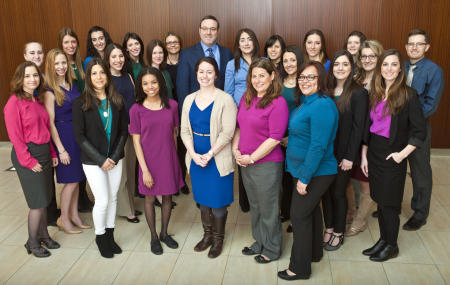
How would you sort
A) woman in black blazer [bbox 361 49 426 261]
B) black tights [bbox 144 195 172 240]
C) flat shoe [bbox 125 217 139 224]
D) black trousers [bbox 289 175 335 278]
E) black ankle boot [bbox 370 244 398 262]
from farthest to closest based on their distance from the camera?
flat shoe [bbox 125 217 139 224] → black tights [bbox 144 195 172 240] → black ankle boot [bbox 370 244 398 262] → woman in black blazer [bbox 361 49 426 261] → black trousers [bbox 289 175 335 278]

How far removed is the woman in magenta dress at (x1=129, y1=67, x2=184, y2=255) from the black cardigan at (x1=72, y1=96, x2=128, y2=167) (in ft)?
0.50

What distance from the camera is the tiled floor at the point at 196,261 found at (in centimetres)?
296

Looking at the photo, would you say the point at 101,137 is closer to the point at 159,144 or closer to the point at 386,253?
the point at 159,144

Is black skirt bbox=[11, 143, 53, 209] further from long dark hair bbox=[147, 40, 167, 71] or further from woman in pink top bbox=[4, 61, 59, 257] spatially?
long dark hair bbox=[147, 40, 167, 71]

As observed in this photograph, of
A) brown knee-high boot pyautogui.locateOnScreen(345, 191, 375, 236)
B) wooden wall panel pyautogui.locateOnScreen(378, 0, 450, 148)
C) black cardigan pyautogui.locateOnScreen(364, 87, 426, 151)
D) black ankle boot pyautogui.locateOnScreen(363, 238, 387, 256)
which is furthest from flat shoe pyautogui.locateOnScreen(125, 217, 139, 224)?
wooden wall panel pyautogui.locateOnScreen(378, 0, 450, 148)

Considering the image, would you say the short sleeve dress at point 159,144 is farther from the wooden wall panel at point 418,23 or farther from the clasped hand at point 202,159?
the wooden wall panel at point 418,23

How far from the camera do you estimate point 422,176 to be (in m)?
3.61

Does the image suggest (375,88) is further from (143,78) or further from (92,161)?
(92,161)

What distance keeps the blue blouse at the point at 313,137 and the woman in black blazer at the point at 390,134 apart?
0.47 metres

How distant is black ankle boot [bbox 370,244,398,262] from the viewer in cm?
313

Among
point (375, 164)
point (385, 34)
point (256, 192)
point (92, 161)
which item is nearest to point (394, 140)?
point (375, 164)

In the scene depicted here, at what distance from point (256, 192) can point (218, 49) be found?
1.89 meters

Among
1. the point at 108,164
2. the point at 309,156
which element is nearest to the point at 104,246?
the point at 108,164

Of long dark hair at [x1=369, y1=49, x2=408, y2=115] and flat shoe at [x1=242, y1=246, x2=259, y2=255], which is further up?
long dark hair at [x1=369, y1=49, x2=408, y2=115]
